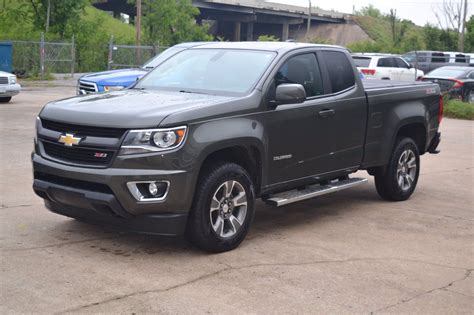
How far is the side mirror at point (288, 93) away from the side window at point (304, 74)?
0.33m

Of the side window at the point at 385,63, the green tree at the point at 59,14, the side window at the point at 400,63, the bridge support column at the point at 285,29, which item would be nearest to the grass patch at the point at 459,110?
the side window at the point at 385,63

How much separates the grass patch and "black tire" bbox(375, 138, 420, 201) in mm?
13799

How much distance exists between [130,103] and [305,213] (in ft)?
9.05

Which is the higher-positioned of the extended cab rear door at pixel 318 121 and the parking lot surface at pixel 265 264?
the extended cab rear door at pixel 318 121

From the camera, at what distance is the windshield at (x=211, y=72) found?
7027 millimetres

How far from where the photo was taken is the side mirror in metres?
6.74

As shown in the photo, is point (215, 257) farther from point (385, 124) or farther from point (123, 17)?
point (123, 17)

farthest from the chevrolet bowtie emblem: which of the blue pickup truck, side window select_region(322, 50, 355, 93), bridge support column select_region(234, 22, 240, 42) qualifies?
bridge support column select_region(234, 22, 240, 42)

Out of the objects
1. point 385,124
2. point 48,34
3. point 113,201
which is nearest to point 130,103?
point 113,201

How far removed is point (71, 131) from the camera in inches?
243

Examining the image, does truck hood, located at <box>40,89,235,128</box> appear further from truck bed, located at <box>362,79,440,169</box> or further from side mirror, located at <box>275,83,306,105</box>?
truck bed, located at <box>362,79,440,169</box>

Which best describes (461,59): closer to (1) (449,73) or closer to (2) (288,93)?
(1) (449,73)

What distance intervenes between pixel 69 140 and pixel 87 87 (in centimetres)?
1088

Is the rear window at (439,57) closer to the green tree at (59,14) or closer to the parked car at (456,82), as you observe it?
the parked car at (456,82)
